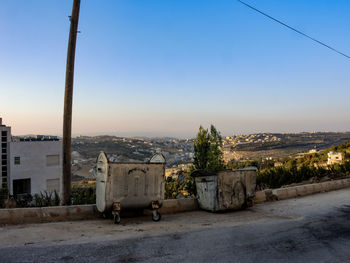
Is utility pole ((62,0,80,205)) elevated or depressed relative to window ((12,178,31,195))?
elevated

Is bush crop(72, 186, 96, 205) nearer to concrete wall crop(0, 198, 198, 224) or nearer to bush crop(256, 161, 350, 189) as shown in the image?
concrete wall crop(0, 198, 198, 224)

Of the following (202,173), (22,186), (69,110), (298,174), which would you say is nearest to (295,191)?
(202,173)

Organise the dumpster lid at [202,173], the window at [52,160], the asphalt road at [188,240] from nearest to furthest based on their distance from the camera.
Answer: the asphalt road at [188,240] < the dumpster lid at [202,173] < the window at [52,160]

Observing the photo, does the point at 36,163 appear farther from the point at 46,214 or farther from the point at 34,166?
the point at 46,214

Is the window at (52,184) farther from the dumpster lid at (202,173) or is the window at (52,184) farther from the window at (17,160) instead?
the dumpster lid at (202,173)

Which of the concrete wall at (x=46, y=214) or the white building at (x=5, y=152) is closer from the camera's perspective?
the concrete wall at (x=46, y=214)

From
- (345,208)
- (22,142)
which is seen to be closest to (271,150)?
(22,142)

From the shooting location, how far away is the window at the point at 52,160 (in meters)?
32.7

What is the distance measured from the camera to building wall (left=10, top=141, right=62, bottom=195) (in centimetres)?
2995

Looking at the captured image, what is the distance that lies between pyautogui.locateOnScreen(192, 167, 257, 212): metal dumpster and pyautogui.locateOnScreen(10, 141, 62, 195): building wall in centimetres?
2677

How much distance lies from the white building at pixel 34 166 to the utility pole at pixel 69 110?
24.2 metres

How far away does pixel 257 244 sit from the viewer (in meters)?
4.78

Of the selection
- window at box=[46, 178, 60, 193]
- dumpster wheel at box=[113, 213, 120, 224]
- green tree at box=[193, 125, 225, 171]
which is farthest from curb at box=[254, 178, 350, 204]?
window at box=[46, 178, 60, 193]

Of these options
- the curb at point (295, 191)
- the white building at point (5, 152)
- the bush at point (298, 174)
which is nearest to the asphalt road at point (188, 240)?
the curb at point (295, 191)
